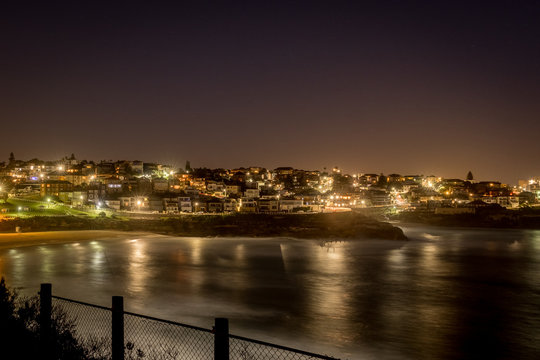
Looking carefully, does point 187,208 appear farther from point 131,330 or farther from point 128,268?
point 131,330

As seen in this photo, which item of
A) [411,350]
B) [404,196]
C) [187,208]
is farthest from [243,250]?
[404,196]

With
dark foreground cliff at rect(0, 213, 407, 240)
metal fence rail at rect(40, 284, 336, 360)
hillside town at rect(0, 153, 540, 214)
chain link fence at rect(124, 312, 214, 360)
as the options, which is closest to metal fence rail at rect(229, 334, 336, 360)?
metal fence rail at rect(40, 284, 336, 360)

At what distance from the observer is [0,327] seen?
581 cm

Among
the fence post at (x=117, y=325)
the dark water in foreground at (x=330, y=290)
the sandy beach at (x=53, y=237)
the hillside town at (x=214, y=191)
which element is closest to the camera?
the fence post at (x=117, y=325)

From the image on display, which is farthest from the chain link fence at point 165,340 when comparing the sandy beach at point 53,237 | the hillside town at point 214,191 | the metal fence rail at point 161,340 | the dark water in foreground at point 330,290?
the hillside town at point 214,191

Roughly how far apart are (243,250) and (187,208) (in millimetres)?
43373

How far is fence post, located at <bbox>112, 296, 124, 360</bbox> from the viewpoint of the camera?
538 centimetres

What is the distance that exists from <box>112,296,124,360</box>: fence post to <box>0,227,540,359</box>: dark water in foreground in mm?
8121

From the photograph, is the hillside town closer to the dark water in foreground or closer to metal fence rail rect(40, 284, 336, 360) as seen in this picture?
the dark water in foreground

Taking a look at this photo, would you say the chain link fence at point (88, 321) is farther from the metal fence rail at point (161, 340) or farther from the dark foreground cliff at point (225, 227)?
the dark foreground cliff at point (225, 227)

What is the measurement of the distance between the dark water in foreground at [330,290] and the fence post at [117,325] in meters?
8.12

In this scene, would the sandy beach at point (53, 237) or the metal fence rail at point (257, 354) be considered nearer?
the metal fence rail at point (257, 354)

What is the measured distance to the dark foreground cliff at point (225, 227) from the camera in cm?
5153

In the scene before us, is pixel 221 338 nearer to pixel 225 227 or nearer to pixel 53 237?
pixel 53 237
